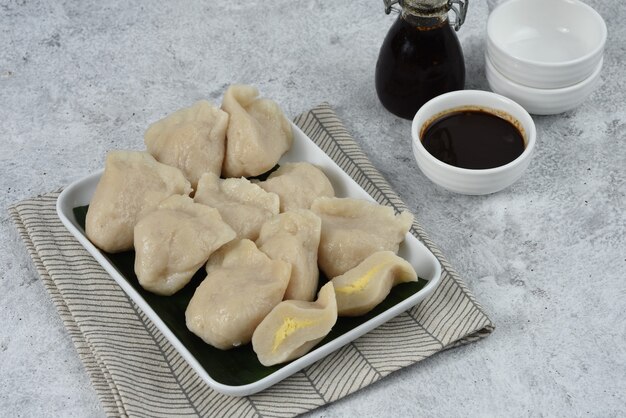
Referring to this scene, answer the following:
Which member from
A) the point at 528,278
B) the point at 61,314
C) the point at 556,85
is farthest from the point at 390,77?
the point at 61,314

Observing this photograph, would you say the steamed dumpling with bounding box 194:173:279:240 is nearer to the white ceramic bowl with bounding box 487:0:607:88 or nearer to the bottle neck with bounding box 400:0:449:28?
the bottle neck with bounding box 400:0:449:28

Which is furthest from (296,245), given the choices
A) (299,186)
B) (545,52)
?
(545,52)

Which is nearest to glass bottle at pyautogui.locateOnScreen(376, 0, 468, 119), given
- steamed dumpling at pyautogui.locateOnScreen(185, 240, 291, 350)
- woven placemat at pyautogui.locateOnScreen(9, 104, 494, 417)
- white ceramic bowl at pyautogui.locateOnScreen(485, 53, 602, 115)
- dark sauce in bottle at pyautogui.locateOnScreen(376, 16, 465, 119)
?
dark sauce in bottle at pyautogui.locateOnScreen(376, 16, 465, 119)

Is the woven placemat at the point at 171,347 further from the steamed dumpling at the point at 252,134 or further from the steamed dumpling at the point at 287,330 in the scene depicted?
the steamed dumpling at the point at 252,134

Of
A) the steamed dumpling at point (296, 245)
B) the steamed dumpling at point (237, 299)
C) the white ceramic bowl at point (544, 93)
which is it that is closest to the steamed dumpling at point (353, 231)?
the steamed dumpling at point (296, 245)

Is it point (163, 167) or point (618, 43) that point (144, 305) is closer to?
point (163, 167)
